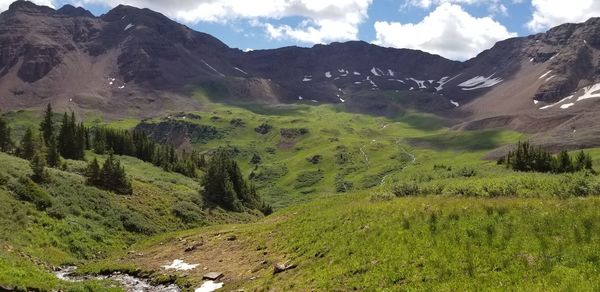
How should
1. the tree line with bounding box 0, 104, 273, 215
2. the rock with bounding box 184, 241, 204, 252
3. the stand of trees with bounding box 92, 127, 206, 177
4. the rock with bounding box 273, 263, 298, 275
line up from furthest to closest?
1. the stand of trees with bounding box 92, 127, 206, 177
2. the tree line with bounding box 0, 104, 273, 215
3. the rock with bounding box 184, 241, 204, 252
4. the rock with bounding box 273, 263, 298, 275

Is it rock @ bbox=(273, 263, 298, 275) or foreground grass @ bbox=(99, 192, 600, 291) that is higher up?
foreground grass @ bbox=(99, 192, 600, 291)

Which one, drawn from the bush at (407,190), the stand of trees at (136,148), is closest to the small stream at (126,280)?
the bush at (407,190)

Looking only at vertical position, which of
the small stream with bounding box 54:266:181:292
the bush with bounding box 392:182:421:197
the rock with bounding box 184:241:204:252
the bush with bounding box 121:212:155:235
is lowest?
the bush with bounding box 121:212:155:235

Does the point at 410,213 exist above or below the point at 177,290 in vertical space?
above

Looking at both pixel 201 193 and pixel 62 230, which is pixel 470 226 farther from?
pixel 201 193

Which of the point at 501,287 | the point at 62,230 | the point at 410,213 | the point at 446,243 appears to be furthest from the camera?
the point at 62,230

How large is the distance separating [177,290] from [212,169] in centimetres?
5859

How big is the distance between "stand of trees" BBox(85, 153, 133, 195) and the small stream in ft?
99.0

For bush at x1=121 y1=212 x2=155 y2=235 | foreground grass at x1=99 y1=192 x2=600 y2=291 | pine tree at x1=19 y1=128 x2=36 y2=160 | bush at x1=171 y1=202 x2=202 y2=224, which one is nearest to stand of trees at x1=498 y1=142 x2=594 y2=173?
bush at x1=171 y1=202 x2=202 y2=224

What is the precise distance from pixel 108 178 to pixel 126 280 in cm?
3596

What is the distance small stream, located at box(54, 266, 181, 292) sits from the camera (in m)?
31.6

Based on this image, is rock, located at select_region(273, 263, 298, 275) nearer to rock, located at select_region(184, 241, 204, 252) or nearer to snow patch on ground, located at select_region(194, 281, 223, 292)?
snow patch on ground, located at select_region(194, 281, 223, 292)

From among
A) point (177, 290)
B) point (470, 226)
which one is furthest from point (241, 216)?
point (470, 226)

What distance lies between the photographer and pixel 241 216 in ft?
272
